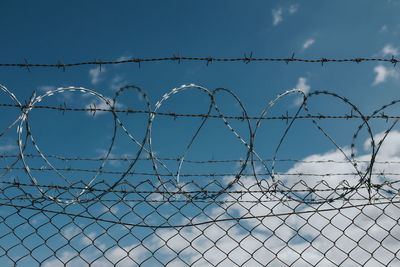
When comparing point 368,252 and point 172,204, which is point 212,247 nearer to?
point 172,204

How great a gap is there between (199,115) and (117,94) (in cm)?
93

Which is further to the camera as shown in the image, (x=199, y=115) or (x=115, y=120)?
(x=199, y=115)

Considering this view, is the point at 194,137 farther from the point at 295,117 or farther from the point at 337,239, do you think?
the point at 337,239

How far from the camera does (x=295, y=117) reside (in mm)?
3928

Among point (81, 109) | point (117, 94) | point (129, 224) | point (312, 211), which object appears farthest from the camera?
point (81, 109)

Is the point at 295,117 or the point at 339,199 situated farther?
the point at 295,117

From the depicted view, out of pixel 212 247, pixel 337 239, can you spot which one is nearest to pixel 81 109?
pixel 212 247

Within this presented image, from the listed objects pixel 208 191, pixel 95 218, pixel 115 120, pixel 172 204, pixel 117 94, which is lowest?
pixel 95 218

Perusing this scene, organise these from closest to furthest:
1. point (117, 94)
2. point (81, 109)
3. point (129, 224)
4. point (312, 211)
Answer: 1. point (129, 224)
2. point (312, 211)
3. point (117, 94)
4. point (81, 109)

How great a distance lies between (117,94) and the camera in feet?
11.4

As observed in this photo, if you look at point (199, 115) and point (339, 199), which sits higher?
point (199, 115)

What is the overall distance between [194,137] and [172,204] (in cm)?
120

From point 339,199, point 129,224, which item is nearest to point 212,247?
point 129,224

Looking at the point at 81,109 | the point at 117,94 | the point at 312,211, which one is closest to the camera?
the point at 312,211
